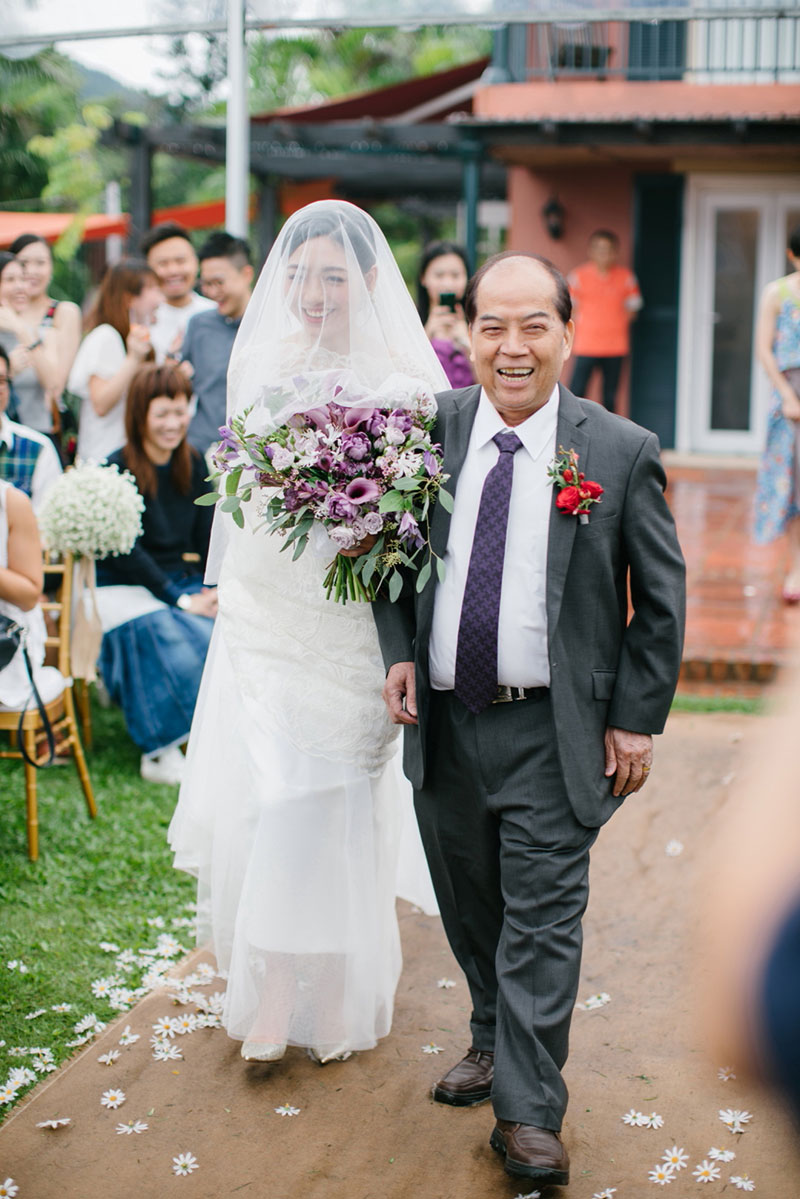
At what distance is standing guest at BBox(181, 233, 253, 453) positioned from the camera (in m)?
6.77

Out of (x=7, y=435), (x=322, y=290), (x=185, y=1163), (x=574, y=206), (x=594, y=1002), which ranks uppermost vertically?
(x=574, y=206)

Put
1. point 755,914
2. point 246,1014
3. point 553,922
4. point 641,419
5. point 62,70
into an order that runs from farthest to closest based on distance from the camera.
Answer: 1. point 62,70
2. point 641,419
3. point 246,1014
4. point 553,922
5. point 755,914

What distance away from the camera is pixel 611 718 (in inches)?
125

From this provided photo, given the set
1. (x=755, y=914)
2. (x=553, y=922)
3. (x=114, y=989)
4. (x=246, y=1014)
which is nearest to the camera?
(x=755, y=914)

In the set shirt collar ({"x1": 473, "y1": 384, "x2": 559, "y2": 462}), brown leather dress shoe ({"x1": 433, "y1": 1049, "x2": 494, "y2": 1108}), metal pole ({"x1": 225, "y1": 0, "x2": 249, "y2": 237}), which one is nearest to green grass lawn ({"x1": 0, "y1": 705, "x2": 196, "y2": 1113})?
brown leather dress shoe ({"x1": 433, "y1": 1049, "x2": 494, "y2": 1108})

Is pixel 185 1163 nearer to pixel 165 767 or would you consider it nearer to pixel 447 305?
pixel 165 767

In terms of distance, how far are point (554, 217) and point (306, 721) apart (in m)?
11.7

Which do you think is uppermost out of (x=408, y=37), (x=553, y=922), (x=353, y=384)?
(x=408, y=37)

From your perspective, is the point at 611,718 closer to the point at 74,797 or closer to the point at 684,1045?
the point at 684,1045

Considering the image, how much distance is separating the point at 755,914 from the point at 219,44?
91.1 feet

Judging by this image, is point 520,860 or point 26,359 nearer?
point 520,860

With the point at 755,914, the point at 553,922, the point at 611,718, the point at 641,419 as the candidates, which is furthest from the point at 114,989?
the point at 641,419

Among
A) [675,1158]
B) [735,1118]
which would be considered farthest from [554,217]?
[675,1158]

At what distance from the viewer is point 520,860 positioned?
10.3 feet
